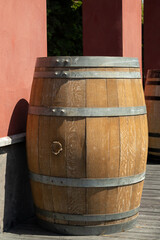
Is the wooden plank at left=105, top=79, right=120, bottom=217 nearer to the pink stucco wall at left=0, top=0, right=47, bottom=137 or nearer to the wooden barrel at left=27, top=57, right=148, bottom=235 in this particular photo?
the wooden barrel at left=27, top=57, right=148, bottom=235

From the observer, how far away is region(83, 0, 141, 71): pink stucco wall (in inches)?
258

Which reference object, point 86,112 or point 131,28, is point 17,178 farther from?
point 131,28

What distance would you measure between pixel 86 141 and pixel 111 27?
315 centimetres

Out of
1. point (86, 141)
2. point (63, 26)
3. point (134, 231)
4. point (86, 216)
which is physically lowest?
point (134, 231)

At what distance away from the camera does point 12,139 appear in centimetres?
408

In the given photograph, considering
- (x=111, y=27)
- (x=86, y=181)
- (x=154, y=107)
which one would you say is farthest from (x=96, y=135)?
(x=154, y=107)

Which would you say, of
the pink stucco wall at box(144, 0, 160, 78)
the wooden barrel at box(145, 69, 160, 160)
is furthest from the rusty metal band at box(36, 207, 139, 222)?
the pink stucco wall at box(144, 0, 160, 78)

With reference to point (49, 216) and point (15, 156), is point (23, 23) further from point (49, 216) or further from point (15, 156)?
point (49, 216)

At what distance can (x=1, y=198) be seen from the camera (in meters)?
4.05

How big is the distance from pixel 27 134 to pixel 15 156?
9.2 inches

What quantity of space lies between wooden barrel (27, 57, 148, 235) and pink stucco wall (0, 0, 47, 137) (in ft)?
0.66

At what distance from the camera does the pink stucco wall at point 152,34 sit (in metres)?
10.2

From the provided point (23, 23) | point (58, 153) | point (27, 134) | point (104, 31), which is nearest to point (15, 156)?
point (27, 134)

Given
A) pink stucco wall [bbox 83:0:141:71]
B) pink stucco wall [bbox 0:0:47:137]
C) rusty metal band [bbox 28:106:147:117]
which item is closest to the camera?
rusty metal band [bbox 28:106:147:117]
